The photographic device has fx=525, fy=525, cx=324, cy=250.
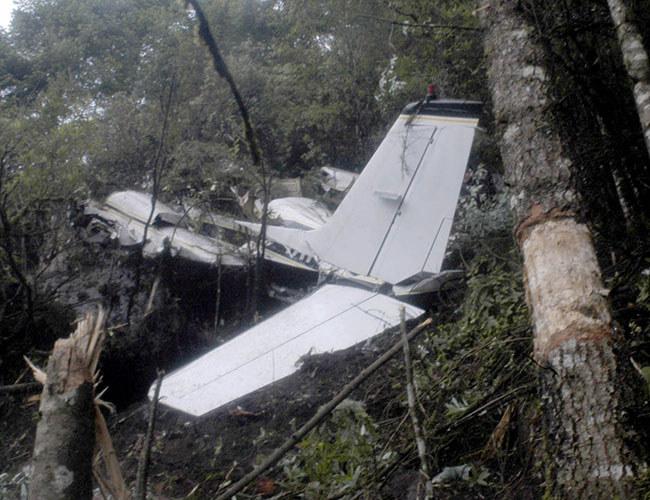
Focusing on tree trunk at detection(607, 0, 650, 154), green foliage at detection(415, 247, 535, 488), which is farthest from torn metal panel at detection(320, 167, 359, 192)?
tree trunk at detection(607, 0, 650, 154)

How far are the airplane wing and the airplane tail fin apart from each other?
395 mm

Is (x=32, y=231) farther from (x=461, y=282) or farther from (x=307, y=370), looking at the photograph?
(x=461, y=282)

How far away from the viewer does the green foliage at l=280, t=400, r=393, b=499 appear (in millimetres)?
2691

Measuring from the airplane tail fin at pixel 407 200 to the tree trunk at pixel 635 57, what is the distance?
2.29 metres

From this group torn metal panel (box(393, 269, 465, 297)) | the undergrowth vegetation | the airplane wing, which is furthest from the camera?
torn metal panel (box(393, 269, 465, 297))

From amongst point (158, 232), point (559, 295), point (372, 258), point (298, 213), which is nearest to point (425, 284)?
point (372, 258)

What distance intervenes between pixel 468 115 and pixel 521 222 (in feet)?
9.34

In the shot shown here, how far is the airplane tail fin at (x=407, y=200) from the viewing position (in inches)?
204

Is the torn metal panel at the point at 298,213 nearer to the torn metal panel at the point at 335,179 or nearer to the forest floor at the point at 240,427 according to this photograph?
the torn metal panel at the point at 335,179

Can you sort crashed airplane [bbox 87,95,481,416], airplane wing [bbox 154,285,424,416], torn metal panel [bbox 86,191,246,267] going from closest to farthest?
1. airplane wing [bbox 154,285,424,416]
2. crashed airplane [bbox 87,95,481,416]
3. torn metal panel [bbox 86,191,246,267]

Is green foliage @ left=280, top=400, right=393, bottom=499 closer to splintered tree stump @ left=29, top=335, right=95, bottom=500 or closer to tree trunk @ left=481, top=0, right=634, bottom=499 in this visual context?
tree trunk @ left=481, top=0, right=634, bottom=499

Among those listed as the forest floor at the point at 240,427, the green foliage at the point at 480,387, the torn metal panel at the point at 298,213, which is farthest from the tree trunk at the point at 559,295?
the torn metal panel at the point at 298,213

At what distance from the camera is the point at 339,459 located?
2982 mm

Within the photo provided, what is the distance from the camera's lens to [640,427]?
1790mm
